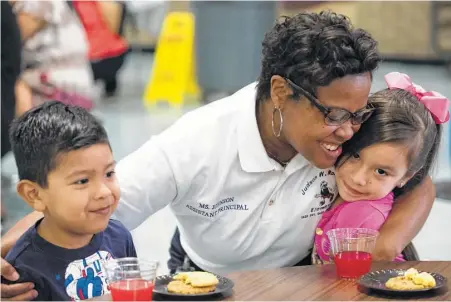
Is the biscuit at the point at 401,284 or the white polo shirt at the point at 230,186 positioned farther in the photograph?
the white polo shirt at the point at 230,186

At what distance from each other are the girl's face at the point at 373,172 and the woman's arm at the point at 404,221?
96 millimetres

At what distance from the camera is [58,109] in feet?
8.02

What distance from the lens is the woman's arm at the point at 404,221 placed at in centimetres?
281

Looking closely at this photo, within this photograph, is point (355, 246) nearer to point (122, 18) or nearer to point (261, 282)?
point (261, 282)

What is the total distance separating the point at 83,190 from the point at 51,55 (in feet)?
11.7

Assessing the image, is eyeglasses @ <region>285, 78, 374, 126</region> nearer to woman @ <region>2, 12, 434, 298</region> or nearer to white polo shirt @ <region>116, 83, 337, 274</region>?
woman @ <region>2, 12, 434, 298</region>

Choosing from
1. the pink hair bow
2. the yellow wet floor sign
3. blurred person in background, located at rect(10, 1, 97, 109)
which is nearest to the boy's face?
the pink hair bow

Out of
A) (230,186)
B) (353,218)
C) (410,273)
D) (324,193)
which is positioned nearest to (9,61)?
(230,186)

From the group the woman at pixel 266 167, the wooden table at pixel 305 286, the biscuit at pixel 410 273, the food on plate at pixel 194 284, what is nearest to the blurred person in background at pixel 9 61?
the woman at pixel 266 167

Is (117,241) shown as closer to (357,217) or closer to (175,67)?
(357,217)

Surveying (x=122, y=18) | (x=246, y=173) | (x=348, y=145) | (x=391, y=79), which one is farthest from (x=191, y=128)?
(x=122, y=18)

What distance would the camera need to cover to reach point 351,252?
2.44 metres

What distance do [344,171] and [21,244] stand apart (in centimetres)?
106

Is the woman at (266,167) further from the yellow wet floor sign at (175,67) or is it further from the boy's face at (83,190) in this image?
the yellow wet floor sign at (175,67)
